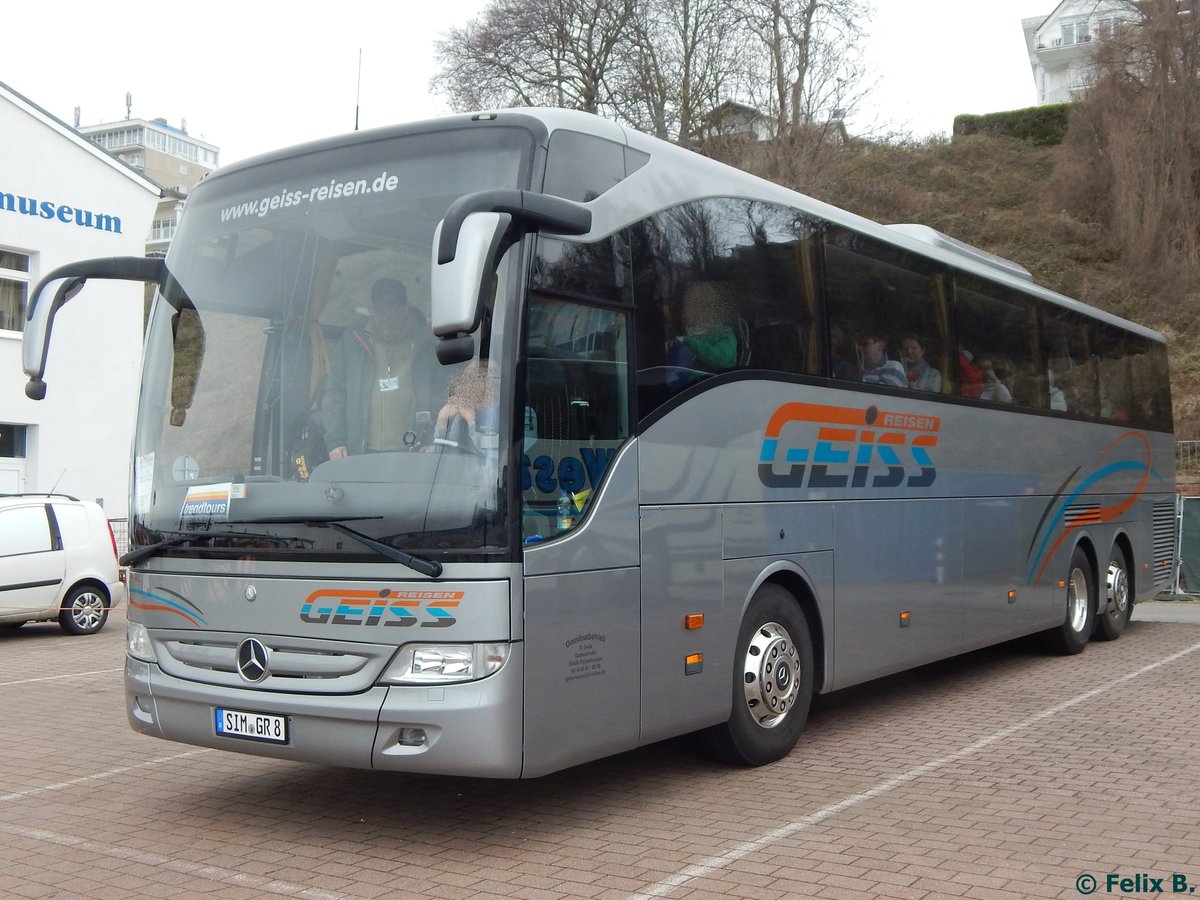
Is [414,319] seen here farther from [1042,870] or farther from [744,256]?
[1042,870]

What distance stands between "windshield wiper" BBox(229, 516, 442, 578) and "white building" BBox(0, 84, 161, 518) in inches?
789

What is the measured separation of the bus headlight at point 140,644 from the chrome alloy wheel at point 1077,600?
30.5ft

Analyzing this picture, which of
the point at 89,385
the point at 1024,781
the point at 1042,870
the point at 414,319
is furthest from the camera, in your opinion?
the point at 89,385

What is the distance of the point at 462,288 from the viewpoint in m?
5.02

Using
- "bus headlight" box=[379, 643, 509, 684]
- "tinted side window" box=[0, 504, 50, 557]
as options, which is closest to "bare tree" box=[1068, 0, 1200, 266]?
"tinted side window" box=[0, 504, 50, 557]

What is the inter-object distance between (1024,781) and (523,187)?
4432 mm

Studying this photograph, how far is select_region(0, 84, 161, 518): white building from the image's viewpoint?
81.4ft

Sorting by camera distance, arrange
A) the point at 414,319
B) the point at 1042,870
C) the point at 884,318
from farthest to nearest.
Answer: the point at 884,318, the point at 414,319, the point at 1042,870

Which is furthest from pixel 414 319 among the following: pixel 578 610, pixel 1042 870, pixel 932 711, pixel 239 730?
pixel 932 711

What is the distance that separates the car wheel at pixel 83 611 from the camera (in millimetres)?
16141

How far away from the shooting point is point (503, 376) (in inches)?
227

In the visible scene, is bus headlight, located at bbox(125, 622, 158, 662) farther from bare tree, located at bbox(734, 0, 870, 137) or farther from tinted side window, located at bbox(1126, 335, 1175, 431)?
bare tree, located at bbox(734, 0, 870, 137)

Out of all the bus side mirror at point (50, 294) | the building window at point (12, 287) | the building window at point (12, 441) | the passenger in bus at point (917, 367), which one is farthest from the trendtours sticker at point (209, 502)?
the building window at point (12, 287)

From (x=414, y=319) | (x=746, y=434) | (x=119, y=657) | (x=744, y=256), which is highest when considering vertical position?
(x=744, y=256)
